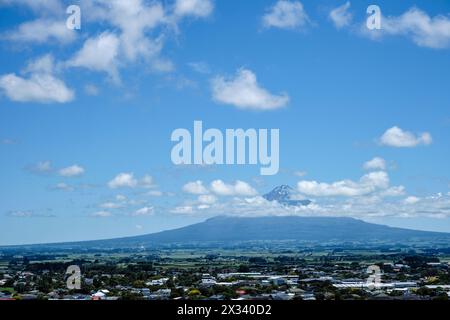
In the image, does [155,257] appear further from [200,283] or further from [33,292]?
Result: [33,292]

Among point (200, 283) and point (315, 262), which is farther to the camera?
point (315, 262)

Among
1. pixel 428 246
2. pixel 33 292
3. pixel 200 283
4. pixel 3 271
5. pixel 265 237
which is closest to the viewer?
pixel 33 292

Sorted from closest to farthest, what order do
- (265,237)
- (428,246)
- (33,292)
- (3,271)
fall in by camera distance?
1. (33,292)
2. (3,271)
3. (428,246)
4. (265,237)

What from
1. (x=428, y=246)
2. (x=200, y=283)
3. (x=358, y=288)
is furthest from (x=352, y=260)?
(x=200, y=283)
